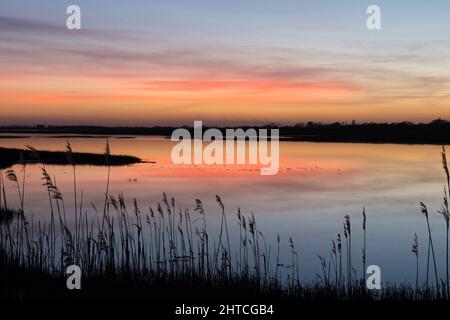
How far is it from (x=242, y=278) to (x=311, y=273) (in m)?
4.57

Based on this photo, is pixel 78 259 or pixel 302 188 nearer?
pixel 78 259

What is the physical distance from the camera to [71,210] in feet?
76.3

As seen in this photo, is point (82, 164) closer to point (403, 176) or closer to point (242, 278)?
point (403, 176)

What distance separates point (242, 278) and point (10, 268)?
4.24 meters

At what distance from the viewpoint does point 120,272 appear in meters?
9.72

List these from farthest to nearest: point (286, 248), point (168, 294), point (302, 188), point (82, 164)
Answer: point (82, 164), point (302, 188), point (286, 248), point (168, 294)

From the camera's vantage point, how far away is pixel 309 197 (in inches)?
1141

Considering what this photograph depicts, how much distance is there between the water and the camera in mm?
17438

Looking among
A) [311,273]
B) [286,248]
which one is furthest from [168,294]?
[286,248]

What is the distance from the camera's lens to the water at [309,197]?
17438 millimetres

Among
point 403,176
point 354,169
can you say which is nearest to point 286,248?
point 403,176
